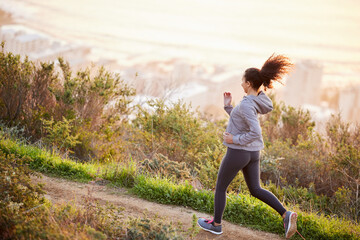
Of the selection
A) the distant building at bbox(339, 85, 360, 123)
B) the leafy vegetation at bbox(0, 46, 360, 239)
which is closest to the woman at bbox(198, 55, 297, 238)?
the leafy vegetation at bbox(0, 46, 360, 239)

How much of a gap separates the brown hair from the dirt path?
1.75 m

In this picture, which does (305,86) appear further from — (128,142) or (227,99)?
(227,99)

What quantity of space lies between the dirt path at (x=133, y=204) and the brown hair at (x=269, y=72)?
5.75ft

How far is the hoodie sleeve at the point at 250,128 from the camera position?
374 centimetres

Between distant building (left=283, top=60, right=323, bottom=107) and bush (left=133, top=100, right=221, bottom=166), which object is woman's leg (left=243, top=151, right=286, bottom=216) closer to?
bush (left=133, top=100, right=221, bottom=166)

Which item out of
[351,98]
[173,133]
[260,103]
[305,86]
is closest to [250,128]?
[260,103]

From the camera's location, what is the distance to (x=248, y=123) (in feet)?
12.4

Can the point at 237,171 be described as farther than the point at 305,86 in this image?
No

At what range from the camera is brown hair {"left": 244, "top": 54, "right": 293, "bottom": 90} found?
3.90 metres

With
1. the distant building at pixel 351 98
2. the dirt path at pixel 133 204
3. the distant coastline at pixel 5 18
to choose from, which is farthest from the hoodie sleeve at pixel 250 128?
the distant coastline at pixel 5 18

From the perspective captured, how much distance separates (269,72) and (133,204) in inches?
97.7

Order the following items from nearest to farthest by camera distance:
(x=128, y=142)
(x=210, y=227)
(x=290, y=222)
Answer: (x=290, y=222), (x=210, y=227), (x=128, y=142)

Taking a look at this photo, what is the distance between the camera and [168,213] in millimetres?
4840

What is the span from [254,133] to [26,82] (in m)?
5.54
